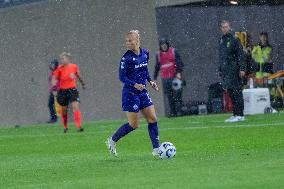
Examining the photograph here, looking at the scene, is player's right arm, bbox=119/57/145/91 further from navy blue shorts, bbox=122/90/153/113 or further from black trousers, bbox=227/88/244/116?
black trousers, bbox=227/88/244/116

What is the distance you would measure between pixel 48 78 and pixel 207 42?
6747mm

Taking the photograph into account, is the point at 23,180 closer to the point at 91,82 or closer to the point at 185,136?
the point at 185,136

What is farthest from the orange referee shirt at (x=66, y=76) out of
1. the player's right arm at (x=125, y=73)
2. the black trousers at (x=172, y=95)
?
the player's right arm at (x=125, y=73)

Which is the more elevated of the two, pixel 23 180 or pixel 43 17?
pixel 43 17

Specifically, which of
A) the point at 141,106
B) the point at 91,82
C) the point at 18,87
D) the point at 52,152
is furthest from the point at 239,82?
the point at 18,87

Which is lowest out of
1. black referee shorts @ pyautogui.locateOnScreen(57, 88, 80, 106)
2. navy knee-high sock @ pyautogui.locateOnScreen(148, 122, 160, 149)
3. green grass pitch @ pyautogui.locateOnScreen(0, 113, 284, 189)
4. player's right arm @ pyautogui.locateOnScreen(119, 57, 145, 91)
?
green grass pitch @ pyautogui.locateOnScreen(0, 113, 284, 189)

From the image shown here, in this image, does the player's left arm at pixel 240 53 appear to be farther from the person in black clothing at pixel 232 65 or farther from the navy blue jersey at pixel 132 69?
the navy blue jersey at pixel 132 69

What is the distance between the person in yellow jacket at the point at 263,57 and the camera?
109 ft

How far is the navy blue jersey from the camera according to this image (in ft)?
53.6

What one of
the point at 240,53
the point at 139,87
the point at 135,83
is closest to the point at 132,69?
the point at 135,83

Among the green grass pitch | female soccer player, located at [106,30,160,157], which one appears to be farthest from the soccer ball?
female soccer player, located at [106,30,160,157]

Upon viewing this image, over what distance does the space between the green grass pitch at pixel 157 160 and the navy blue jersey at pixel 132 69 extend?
3.76 ft

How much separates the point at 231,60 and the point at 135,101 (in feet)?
31.7

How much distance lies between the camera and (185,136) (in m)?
22.2
